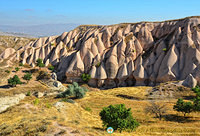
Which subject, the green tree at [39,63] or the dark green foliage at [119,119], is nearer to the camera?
the dark green foliage at [119,119]

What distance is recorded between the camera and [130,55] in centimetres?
6462

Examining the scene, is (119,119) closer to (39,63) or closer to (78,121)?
(78,121)

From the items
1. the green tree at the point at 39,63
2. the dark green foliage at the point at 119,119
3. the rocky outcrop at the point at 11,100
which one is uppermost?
the green tree at the point at 39,63

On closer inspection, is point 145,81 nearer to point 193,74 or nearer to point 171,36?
point 193,74

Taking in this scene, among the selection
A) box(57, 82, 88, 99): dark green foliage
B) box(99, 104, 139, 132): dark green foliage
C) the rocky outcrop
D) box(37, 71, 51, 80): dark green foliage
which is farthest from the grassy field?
box(37, 71, 51, 80): dark green foliage

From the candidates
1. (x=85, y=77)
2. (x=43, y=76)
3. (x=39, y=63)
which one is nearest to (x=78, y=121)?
(x=85, y=77)

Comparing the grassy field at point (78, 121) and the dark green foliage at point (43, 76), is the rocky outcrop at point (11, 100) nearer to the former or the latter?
the grassy field at point (78, 121)

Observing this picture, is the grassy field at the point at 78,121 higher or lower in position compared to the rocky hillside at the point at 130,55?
lower

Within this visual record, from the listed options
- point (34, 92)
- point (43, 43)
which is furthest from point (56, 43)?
point (34, 92)

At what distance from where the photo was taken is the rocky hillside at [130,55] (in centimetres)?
5431

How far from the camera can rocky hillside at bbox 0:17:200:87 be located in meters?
54.3

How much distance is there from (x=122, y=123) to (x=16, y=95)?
3906 centimetres

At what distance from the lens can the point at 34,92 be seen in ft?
168

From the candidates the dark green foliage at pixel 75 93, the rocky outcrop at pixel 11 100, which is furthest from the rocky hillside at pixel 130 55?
the rocky outcrop at pixel 11 100
